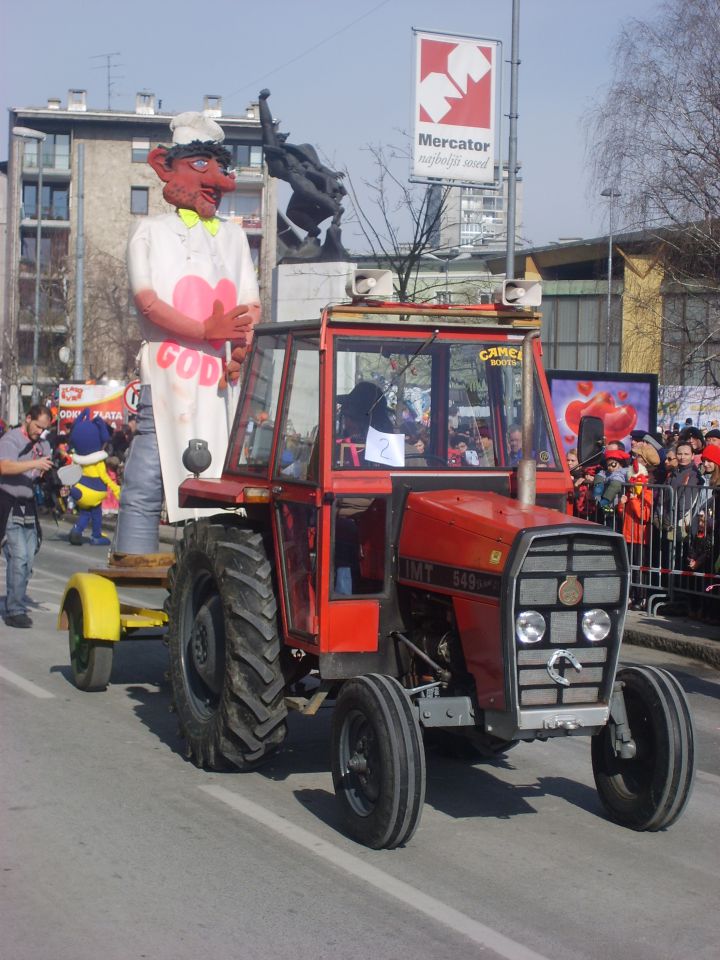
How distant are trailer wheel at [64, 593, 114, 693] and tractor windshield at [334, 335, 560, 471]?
3.10 metres

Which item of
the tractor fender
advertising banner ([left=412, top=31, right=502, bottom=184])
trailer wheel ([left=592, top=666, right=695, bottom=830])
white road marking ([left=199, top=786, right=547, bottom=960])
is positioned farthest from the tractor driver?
advertising banner ([left=412, top=31, right=502, bottom=184])

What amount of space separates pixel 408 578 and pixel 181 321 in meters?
4.02

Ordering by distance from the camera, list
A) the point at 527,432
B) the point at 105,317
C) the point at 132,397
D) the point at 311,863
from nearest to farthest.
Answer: the point at 311,863 → the point at 527,432 → the point at 132,397 → the point at 105,317

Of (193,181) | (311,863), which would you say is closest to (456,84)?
(193,181)

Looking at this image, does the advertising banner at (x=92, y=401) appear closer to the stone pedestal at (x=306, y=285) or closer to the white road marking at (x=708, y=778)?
the stone pedestal at (x=306, y=285)

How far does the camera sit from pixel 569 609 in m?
5.41

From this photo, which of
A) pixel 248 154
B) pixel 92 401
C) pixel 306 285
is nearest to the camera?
pixel 306 285

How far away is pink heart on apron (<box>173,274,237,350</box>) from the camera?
9453 mm

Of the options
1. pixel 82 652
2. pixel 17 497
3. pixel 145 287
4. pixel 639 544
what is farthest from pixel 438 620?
pixel 639 544

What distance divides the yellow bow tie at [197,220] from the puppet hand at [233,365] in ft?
3.06

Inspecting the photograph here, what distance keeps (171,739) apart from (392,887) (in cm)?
271

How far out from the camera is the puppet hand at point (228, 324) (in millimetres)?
9383

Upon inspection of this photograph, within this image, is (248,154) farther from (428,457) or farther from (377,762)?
(377,762)

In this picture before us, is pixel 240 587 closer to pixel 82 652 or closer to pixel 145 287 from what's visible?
pixel 82 652
